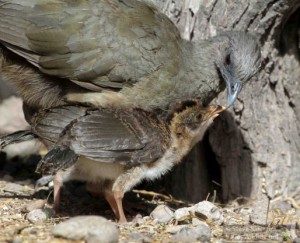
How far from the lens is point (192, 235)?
495cm

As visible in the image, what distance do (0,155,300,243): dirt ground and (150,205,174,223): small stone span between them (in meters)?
0.07

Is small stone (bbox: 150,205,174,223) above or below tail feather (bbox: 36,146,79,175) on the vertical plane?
below

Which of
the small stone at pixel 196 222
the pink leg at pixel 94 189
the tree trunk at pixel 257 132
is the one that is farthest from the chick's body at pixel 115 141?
the tree trunk at pixel 257 132

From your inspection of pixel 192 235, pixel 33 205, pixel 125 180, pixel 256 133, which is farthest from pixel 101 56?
pixel 256 133

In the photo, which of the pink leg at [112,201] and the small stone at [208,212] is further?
the pink leg at [112,201]

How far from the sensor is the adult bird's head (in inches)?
248

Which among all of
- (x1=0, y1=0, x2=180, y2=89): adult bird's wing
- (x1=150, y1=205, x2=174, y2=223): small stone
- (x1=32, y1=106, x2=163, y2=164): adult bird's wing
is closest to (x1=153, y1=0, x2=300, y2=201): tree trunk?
(x1=0, y1=0, x2=180, y2=89): adult bird's wing

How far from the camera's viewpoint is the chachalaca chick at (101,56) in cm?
592

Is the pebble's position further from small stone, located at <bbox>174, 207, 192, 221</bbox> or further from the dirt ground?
small stone, located at <bbox>174, 207, 192, 221</bbox>

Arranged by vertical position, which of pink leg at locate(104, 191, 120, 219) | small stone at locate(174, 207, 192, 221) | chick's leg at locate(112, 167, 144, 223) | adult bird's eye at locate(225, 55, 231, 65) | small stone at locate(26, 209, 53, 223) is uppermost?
adult bird's eye at locate(225, 55, 231, 65)

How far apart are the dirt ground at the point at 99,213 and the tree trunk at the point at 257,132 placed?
0.33m

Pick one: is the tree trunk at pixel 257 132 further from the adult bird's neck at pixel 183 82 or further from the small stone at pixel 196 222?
the small stone at pixel 196 222

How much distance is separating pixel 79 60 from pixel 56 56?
7.8 inches

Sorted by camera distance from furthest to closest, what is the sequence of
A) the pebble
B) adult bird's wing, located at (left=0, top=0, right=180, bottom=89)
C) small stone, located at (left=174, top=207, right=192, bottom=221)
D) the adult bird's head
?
the adult bird's head, adult bird's wing, located at (left=0, top=0, right=180, bottom=89), small stone, located at (left=174, top=207, right=192, bottom=221), the pebble
